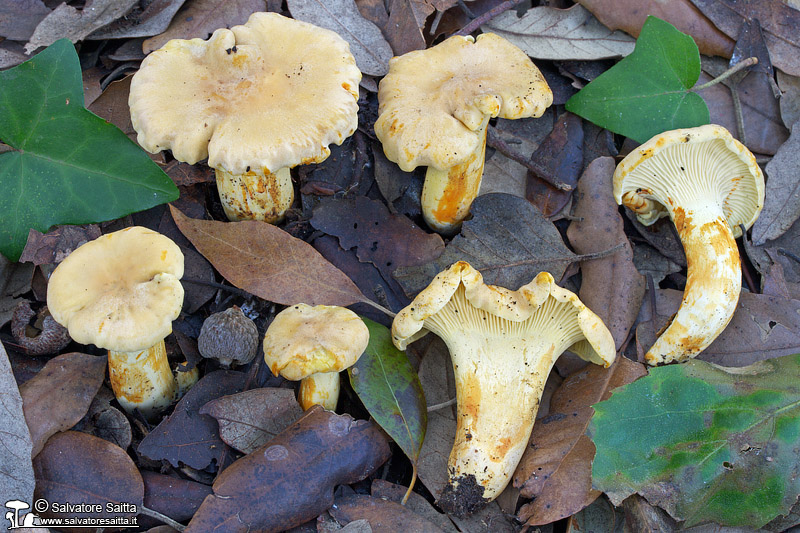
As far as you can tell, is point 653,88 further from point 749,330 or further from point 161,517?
point 161,517

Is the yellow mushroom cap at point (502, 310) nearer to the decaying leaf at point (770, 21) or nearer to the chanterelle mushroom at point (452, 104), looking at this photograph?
the chanterelle mushroom at point (452, 104)

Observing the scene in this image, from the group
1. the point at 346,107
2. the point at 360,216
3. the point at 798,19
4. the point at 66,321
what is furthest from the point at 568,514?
the point at 798,19

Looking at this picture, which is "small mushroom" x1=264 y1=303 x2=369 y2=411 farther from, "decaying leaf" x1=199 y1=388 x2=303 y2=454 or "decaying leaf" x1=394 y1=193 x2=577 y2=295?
"decaying leaf" x1=394 y1=193 x2=577 y2=295

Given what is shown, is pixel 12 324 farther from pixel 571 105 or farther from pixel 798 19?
pixel 798 19

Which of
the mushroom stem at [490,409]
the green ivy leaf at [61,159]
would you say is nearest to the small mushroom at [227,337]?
the green ivy leaf at [61,159]

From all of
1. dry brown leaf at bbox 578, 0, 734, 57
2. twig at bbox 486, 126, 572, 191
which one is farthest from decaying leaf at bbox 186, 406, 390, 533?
dry brown leaf at bbox 578, 0, 734, 57

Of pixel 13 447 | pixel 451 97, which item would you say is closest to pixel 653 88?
pixel 451 97
